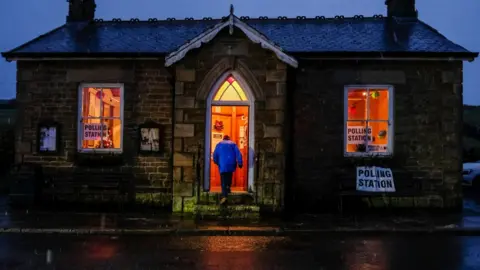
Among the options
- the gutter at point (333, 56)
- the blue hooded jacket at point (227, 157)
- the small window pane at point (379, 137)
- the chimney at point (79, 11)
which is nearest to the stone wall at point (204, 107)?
the blue hooded jacket at point (227, 157)

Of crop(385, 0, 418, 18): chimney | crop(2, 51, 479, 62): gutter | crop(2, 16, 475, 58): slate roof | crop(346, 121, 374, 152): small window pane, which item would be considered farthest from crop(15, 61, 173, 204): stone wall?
crop(385, 0, 418, 18): chimney

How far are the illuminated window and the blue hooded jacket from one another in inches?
49.7

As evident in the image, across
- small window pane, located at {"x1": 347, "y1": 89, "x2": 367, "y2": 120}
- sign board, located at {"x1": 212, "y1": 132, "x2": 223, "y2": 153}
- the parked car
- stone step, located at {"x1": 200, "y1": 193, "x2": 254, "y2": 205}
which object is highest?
small window pane, located at {"x1": 347, "y1": 89, "x2": 367, "y2": 120}

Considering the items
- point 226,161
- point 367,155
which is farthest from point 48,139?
point 367,155

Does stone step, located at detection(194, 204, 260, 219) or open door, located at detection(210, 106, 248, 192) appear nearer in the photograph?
stone step, located at detection(194, 204, 260, 219)

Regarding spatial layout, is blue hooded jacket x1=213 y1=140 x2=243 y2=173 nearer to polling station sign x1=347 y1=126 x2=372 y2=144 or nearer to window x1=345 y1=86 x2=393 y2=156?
window x1=345 y1=86 x2=393 y2=156

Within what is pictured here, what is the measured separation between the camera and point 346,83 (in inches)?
581

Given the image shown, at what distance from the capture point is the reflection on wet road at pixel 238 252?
26.1 ft

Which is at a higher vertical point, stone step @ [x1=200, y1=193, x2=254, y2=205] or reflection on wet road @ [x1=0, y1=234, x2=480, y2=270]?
stone step @ [x1=200, y1=193, x2=254, y2=205]

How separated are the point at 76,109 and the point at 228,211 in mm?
5538

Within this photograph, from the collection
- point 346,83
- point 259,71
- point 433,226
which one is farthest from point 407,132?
point 259,71

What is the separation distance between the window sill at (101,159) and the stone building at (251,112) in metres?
0.04

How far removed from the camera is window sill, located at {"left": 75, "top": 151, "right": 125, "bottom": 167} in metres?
15.1

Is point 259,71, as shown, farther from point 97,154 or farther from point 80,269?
point 80,269
